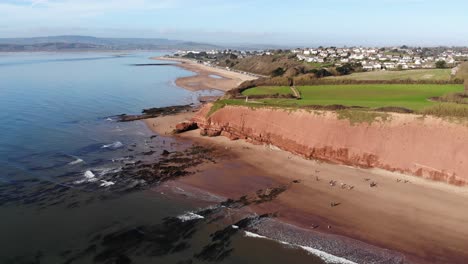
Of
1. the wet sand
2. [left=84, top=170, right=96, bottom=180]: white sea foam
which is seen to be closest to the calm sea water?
[left=84, top=170, right=96, bottom=180]: white sea foam

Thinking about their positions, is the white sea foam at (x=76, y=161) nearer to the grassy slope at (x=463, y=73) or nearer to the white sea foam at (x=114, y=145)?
the white sea foam at (x=114, y=145)

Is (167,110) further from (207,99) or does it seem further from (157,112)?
(207,99)

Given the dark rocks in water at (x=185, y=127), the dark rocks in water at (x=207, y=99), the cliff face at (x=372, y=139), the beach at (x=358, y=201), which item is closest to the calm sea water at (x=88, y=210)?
the dark rocks in water at (x=185, y=127)

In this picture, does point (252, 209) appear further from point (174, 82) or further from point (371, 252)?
point (174, 82)

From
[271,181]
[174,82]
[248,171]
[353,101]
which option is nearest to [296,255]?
[271,181]

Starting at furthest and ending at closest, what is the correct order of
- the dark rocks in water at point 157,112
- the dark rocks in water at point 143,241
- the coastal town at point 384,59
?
the coastal town at point 384,59 < the dark rocks in water at point 157,112 < the dark rocks in water at point 143,241

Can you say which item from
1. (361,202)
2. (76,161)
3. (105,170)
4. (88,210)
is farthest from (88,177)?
(361,202)

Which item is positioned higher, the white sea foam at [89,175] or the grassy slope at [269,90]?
the grassy slope at [269,90]

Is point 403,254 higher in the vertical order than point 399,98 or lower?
lower
